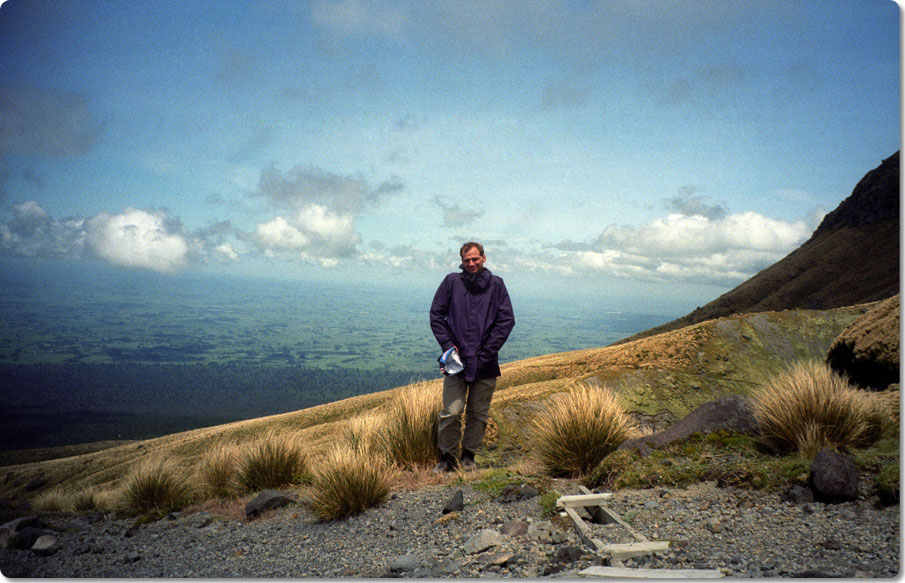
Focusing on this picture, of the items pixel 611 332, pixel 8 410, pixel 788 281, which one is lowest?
pixel 8 410

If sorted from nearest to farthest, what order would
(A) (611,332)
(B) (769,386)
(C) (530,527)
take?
(C) (530,527) → (B) (769,386) → (A) (611,332)

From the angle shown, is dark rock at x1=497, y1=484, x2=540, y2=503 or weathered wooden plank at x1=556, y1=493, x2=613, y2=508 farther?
dark rock at x1=497, y1=484, x2=540, y2=503

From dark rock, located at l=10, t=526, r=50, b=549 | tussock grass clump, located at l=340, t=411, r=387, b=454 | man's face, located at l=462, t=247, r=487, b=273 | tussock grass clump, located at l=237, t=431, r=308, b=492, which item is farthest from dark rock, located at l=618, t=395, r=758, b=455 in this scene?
dark rock, located at l=10, t=526, r=50, b=549

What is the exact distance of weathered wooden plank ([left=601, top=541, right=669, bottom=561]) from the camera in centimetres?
270

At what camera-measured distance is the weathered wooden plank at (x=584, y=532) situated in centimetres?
290

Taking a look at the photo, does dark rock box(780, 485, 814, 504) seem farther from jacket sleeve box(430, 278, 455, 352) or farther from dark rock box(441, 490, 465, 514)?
jacket sleeve box(430, 278, 455, 352)

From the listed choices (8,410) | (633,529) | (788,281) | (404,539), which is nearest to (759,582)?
(633,529)

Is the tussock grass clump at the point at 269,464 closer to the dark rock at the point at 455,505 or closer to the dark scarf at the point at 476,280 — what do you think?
the dark rock at the point at 455,505

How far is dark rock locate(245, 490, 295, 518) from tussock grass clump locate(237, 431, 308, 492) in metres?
0.88

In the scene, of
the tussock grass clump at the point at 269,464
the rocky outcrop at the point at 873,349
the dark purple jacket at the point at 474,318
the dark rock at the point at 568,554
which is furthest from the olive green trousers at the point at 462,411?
the rocky outcrop at the point at 873,349

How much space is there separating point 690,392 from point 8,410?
111117mm

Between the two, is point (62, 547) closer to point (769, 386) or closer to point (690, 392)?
point (769, 386)

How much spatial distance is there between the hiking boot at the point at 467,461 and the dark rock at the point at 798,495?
10.1 ft

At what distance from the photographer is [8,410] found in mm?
78312
